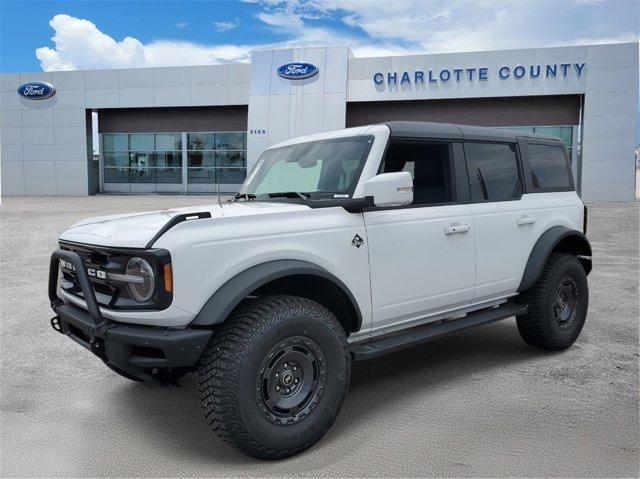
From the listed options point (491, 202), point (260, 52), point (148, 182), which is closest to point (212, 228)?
point (491, 202)

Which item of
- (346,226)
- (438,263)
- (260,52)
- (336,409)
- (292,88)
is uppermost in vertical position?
(260,52)

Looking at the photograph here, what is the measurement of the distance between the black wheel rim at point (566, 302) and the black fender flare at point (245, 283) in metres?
2.76

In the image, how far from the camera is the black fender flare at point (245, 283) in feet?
9.64

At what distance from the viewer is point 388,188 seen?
11.2ft

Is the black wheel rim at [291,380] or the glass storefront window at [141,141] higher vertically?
the glass storefront window at [141,141]

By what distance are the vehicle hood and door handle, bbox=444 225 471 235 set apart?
4.01 feet

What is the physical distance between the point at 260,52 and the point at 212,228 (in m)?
28.2

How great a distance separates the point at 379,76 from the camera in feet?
93.4

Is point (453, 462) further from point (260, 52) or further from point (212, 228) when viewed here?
point (260, 52)

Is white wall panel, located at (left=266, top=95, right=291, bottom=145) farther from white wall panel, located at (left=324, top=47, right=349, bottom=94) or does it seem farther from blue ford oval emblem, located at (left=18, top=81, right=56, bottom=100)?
blue ford oval emblem, located at (left=18, top=81, right=56, bottom=100)

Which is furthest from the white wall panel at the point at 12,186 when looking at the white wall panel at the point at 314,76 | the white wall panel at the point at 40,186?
the white wall panel at the point at 314,76

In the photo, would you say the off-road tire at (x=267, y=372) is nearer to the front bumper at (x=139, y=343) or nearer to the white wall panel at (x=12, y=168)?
the front bumper at (x=139, y=343)

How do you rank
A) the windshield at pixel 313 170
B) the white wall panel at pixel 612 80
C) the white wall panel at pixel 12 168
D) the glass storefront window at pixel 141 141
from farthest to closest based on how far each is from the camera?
the white wall panel at pixel 12 168, the glass storefront window at pixel 141 141, the white wall panel at pixel 612 80, the windshield at pixel 313 170

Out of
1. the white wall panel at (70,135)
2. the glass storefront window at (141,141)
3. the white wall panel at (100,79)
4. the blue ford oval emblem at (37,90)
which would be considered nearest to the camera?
the white wall panel at (100,79)
